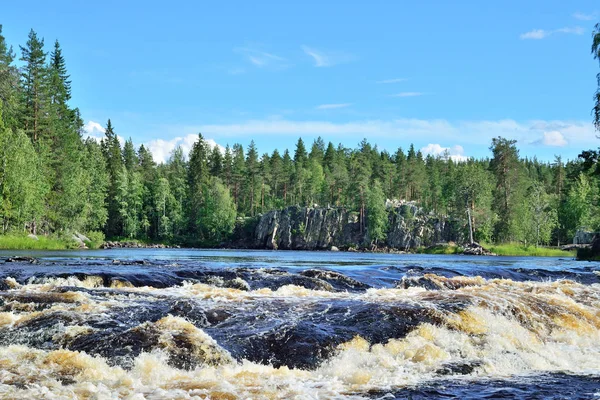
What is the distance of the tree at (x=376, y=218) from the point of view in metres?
98.6

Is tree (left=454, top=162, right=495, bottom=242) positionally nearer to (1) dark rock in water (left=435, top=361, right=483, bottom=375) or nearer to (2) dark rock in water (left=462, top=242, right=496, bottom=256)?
(2) dark rock in water (left=462, top=242, right=496, bottom=256)

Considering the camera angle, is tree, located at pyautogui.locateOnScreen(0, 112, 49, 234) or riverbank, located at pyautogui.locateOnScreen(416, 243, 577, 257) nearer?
tree, located at pyautogui.locateOnScreen(0, 112, 49, 234)

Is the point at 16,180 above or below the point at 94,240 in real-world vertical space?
above

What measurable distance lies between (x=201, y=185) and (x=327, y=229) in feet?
103

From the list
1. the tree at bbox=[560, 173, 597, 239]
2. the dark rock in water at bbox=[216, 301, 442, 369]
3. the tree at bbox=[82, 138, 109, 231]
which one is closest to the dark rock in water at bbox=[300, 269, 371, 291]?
the dark rock in water at bbox=[216, 301, 442, 369]

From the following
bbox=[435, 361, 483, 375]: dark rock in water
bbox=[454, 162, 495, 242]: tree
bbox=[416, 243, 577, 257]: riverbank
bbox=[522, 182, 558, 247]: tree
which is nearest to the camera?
bbox=[435, 361, 483, 375]: dark rock in water

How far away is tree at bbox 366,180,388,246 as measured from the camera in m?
98.6

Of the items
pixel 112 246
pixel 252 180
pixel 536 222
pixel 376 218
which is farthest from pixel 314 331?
pixel 252 180

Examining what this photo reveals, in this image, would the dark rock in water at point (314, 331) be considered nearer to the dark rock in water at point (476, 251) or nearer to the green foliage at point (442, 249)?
the dark rock in water at point (476, 251)

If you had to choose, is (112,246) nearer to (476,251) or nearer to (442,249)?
(442,249)

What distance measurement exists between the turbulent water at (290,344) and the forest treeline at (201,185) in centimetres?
2620

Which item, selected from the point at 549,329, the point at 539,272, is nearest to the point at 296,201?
the point at 539,272

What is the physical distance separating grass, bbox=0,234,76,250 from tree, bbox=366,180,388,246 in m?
58.2

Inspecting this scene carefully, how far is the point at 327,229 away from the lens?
103 metres
